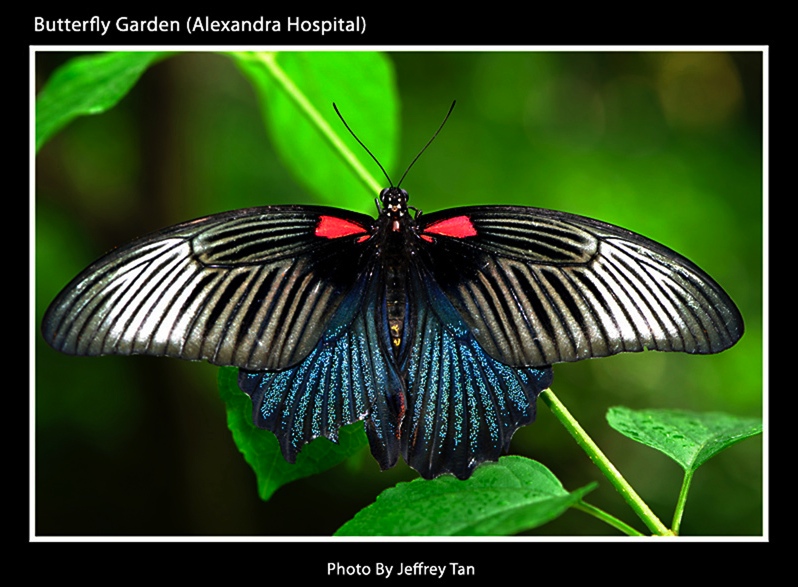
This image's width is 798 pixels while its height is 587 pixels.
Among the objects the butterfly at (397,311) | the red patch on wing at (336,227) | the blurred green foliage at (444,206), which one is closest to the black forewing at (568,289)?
the butterfly at (397,311)

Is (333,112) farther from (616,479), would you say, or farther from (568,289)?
(616,479)

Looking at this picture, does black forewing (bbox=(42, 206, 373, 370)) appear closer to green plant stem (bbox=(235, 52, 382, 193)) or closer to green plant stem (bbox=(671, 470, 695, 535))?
green plant stem (bbox=(235, 52, 382, 193))

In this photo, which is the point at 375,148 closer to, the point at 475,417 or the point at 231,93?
the point at 475,417

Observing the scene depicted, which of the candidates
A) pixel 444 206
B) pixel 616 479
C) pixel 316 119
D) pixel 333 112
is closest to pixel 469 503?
pixel 616 479

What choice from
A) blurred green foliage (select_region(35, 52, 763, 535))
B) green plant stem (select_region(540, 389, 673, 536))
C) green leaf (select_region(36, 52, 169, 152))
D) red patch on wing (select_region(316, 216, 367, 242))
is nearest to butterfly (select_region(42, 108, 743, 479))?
red patch on wing (select_region(316, 216, 367, 242))

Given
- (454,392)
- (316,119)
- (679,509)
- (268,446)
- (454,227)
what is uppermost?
(316,119)

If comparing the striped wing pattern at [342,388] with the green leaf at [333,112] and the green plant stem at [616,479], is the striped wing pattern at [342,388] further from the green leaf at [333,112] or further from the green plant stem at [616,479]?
the green leaf at [333,112]

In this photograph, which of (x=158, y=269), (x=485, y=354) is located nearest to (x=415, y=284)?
(x=485, y=354)
